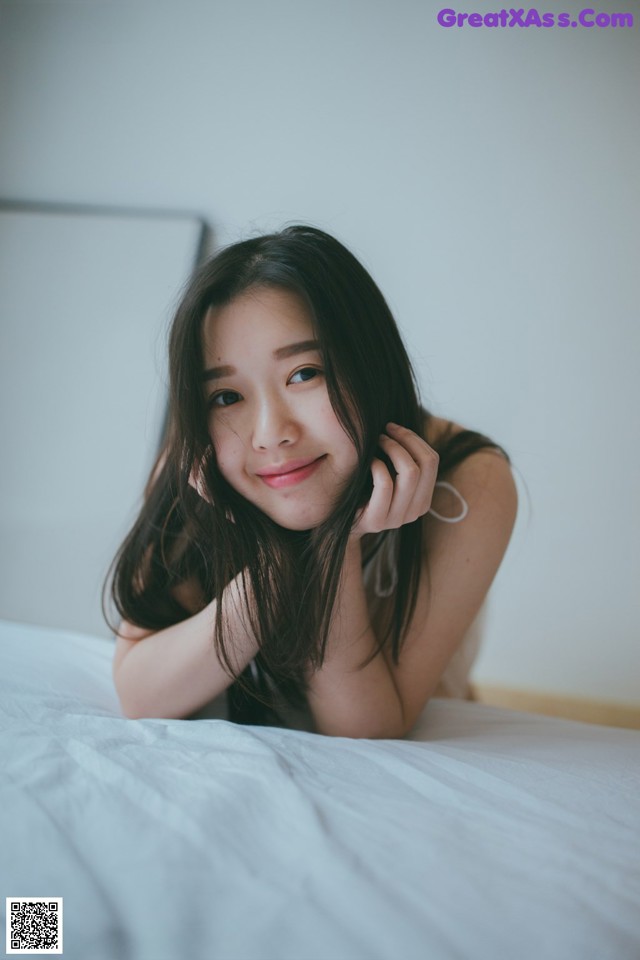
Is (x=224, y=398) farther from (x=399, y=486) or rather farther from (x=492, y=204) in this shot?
(x=492, y=204)

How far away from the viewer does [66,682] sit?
0.92 m

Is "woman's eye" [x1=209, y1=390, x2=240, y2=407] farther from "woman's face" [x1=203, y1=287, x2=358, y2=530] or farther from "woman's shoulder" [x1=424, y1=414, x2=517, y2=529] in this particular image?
"woman's shoulder" [x1=424, y1=414, x2=517, y2=529]

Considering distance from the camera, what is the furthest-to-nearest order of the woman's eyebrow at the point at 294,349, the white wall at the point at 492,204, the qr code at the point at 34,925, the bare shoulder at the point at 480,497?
the white wall at the point at 492,204 < the bare shoulder at the point at 480,497 < the woman's eyebrow at the point at 294,349 < the qr code at the point at 34,925

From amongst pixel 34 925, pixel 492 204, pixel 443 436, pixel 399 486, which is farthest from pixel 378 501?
pixel 492 204

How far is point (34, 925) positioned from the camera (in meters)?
0.41

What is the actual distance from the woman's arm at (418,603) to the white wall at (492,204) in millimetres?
501

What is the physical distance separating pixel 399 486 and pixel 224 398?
0.73ft

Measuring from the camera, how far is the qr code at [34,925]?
0.39 m

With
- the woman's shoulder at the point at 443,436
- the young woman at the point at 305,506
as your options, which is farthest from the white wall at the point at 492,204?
the young woman at the point at 305,506

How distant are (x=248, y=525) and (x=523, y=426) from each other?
0.79m

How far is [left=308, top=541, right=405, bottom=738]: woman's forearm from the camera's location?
32.8 inches

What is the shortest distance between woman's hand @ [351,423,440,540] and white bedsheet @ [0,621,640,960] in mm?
238

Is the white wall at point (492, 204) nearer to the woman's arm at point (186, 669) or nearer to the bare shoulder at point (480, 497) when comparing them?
the bare shoulder at point (480, 497)

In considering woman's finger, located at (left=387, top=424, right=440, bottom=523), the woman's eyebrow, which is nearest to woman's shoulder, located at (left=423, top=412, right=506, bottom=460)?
woman's finger, located at (left=387, top=424, right=440, bottom=523)
